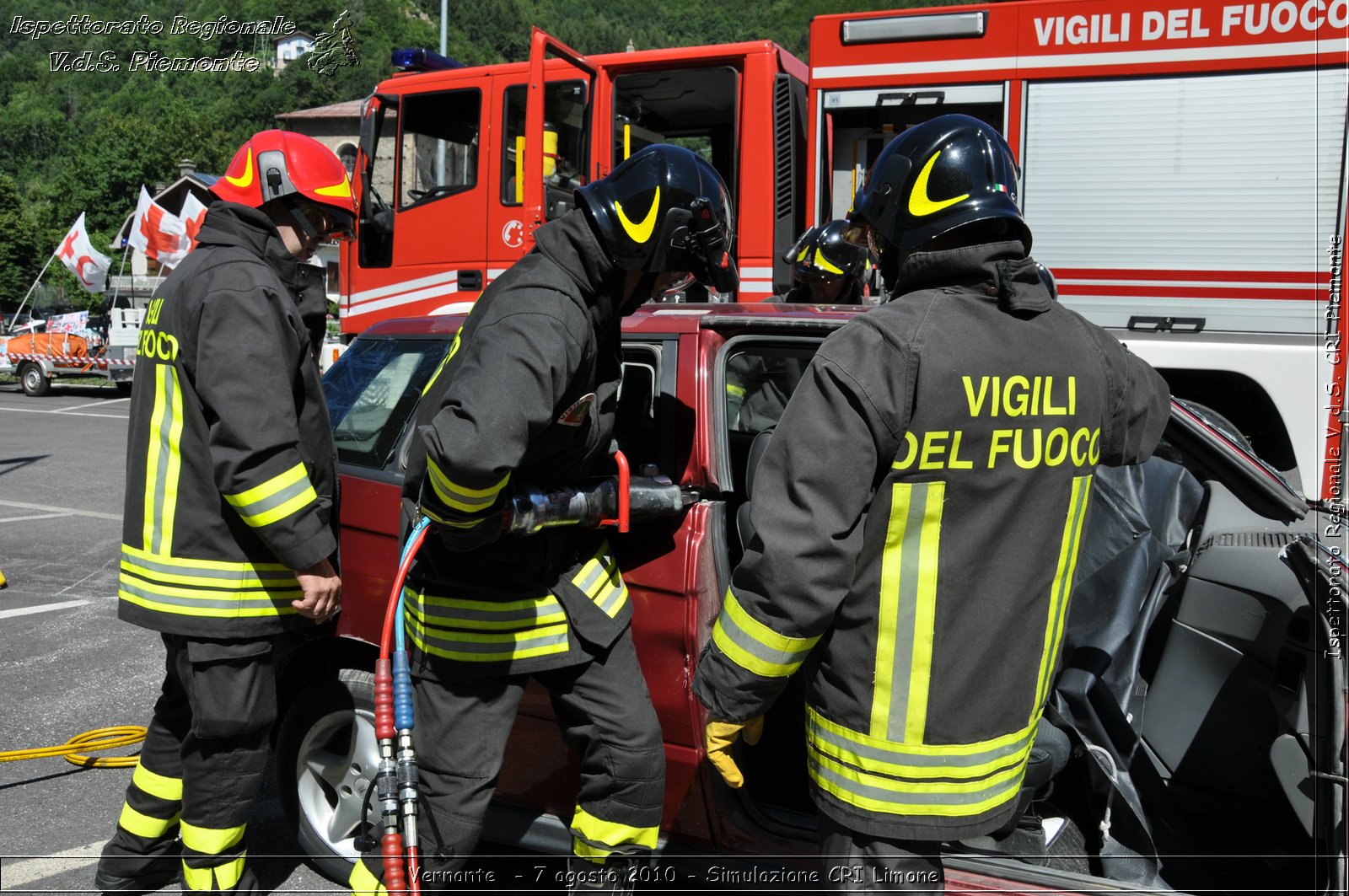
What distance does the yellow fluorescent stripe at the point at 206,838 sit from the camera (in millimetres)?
2477

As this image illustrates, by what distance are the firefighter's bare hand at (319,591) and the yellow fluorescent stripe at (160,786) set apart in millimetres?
592

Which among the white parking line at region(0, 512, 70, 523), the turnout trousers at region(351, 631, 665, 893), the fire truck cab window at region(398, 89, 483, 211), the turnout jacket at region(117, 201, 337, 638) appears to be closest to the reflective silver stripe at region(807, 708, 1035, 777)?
the turnout trousers at region(351, 631, 665, 893)

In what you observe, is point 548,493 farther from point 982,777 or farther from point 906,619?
point 982,777

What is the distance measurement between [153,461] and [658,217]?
1412mm

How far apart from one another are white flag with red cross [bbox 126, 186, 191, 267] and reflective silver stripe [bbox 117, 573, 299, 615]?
15.4 m

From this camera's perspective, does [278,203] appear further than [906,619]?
Yes

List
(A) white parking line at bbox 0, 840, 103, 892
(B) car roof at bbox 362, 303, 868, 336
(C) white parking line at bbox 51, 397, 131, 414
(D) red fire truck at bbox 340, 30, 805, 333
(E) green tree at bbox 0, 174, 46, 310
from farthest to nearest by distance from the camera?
(E) green tree at bbox 0, 174, 46, 310, (C) white parking line at bbox 51, 397, 131, 414, (D) red fire truck at bbox 340, 30, 805, 333, (A) white parking line at bbox 0, 840, 103, 892, (B) car roof at bbox 362, 303, 868, 336

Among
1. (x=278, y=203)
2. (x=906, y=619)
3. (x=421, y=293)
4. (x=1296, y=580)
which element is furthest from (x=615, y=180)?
(x=421, y=293)

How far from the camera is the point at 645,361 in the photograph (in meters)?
2.64

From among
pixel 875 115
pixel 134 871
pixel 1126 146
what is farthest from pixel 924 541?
pixel 875 115

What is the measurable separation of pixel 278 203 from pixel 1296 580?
2.72m

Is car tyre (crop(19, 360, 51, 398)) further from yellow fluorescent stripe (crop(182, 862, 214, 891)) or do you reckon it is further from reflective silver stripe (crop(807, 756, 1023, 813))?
reflective silver stripe (crop(807, 756, 1023, 813))

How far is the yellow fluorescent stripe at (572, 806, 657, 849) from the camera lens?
2.30 meters

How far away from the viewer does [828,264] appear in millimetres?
5078
